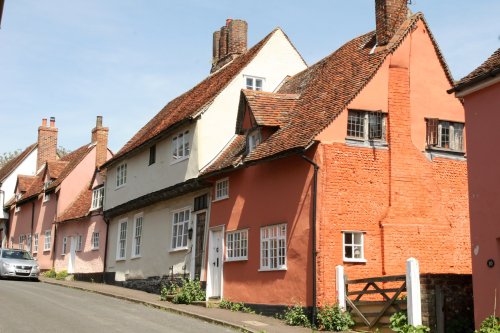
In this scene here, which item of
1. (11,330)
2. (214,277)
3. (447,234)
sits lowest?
(11,330)

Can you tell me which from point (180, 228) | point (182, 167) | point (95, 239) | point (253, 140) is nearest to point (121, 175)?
point (95, 239)

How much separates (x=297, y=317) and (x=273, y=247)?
107 inches

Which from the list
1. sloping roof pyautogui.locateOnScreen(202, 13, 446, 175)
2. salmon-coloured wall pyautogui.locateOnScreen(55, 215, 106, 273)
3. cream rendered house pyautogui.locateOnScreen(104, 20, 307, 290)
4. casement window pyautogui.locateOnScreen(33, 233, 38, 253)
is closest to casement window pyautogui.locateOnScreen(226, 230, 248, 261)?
cream rendered house pyautogui.locateOnScreen(104, 20, 307, 290)

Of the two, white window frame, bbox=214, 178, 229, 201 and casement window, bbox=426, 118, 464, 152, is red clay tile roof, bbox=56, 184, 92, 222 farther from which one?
casement window, bbox=426, 118, 464, 152

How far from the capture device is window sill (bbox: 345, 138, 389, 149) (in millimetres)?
18453

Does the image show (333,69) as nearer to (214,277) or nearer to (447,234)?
(447,234)

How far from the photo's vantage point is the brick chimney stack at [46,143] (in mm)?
50500

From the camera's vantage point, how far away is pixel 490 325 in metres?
12.4

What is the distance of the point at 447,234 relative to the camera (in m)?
18.9

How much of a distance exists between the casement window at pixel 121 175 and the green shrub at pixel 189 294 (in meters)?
9.92

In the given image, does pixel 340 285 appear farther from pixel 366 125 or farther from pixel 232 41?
pixel 232 41

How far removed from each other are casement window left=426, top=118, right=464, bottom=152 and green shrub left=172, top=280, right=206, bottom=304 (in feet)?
30.7

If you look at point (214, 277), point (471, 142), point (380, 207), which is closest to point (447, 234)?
point (380, 207)

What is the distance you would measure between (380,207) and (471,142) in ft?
16.3
